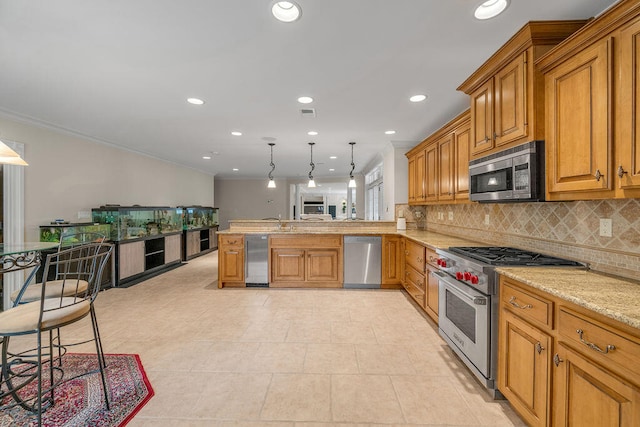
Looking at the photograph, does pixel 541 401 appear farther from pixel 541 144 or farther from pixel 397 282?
pixel 397 282

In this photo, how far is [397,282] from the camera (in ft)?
15.2

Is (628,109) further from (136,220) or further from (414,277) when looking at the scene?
(136,220)

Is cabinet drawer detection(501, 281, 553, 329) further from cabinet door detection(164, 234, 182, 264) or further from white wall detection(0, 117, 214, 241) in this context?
cabinet door detection(164, 234, 182, 264)

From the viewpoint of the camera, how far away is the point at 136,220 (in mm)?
5379

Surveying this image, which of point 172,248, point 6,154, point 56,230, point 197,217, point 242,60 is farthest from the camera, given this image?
point 197,217

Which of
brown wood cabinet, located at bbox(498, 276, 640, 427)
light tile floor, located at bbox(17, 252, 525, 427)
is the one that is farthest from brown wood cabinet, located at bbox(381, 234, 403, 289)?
brown wood cabinet, located at bbox(498, 276, 640, 427)

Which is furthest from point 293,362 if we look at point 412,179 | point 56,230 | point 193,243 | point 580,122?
point 193,243

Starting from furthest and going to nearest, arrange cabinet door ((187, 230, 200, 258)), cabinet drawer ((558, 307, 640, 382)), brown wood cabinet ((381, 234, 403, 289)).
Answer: cabinet door ((187, 230, 200, 258)) < brown wood cabinet ((381, 234, 403, 289)) < cabinet drawer ((558, 307, 640, 382))

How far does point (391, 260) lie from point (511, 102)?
2.97 m

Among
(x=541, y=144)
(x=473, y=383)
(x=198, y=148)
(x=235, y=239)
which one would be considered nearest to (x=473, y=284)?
(x=473, y=383)

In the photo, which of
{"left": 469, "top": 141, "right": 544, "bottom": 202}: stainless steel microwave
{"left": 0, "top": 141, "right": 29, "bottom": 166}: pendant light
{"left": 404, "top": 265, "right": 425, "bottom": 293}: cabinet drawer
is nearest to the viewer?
{"left": 469, "top": 141, "right": 544, "bottom": 202}: stainless steel microwave

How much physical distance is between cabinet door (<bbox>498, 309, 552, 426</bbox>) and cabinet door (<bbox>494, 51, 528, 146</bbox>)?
121 centimetres

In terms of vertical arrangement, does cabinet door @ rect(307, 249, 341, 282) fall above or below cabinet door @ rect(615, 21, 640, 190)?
below

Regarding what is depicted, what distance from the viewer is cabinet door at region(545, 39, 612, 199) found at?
147 cm
